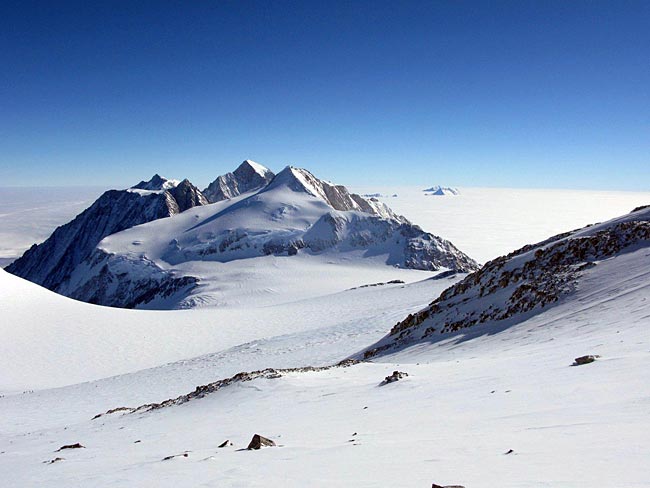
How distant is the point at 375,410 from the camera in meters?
9.62

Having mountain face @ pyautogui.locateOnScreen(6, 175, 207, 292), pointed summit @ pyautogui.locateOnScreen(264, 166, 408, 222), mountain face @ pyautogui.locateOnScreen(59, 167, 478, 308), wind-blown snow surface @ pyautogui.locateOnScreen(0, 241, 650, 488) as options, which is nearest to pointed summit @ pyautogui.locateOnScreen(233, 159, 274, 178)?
mountain face @ pyautogui.locateOnScreen(6, 175, 207, 292)

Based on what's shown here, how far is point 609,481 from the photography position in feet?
12.4

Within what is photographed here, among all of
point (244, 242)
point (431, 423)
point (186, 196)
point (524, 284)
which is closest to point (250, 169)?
point (186, 196)

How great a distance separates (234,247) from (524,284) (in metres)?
81.0

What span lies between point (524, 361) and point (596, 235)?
41.9 feet

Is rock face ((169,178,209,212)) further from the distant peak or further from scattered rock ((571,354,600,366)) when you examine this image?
scattered rock ((571,354,600,366))

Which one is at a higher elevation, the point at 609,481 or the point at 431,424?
the point at 609,481

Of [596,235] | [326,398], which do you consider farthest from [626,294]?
[326,398]

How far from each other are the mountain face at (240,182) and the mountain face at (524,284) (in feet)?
445

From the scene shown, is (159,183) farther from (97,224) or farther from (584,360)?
(584,360)

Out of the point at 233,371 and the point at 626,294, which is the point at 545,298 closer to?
the point at 626,294

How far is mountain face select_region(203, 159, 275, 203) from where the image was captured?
15540cm

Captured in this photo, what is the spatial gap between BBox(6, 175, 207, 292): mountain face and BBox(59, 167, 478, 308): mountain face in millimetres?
25373

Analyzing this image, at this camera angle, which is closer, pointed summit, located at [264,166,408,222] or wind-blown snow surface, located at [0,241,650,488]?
wind-blown snow surface, located at [0,241,650,488]
